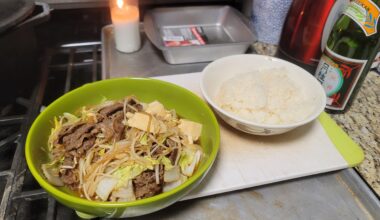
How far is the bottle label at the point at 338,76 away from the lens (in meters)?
0.68

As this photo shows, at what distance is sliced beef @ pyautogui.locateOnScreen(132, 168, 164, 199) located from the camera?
1.57ft

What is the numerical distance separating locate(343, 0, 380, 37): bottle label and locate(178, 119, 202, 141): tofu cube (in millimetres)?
428

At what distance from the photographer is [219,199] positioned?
0.56 meters

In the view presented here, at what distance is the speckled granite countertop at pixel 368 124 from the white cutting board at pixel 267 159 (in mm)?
66

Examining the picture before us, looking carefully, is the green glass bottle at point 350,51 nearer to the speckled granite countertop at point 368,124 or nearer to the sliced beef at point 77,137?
the speckled granite countertop at point 368,124

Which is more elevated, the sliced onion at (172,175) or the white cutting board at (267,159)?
the sliced onion at (172,175)

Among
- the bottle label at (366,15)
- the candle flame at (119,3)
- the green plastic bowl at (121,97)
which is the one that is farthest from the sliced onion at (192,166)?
the candle flame at (119,3)

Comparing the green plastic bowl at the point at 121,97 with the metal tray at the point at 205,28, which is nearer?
the green plastic bowl at the point at 121,97

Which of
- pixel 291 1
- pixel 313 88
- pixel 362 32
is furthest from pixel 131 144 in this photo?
pixel 291 1

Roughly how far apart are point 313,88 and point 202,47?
0.34 metres

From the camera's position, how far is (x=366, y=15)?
65cm

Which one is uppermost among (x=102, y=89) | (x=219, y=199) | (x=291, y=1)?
(x=291, y=1)

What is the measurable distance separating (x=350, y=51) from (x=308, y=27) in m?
0.17

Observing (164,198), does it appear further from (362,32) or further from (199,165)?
(362,32)
